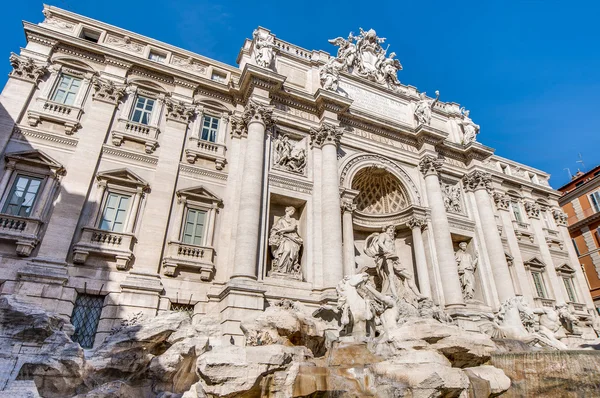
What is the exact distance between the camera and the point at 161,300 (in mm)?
11820

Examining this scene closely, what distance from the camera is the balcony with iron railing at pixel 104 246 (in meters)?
11.5

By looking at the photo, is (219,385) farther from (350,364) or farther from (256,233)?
(256,233)

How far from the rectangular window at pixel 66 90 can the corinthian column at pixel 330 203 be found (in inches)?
376

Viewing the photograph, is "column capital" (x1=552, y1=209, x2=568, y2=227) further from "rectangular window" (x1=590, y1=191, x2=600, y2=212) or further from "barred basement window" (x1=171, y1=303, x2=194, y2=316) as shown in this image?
"barred basement window" (x1=171, y1=303, x2=194, y2=316)

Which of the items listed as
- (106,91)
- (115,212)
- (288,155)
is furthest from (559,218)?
(106,91)

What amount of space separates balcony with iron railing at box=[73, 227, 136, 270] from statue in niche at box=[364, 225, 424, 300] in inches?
397

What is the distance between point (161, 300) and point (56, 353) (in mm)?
3955

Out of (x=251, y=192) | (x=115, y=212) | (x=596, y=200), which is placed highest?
(x=596, y=200)

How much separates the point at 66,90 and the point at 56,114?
1.34 metres

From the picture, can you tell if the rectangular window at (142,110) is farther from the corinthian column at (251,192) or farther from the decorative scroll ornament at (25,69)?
the corinthian column at (251,192)

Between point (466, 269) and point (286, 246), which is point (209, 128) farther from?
point (466, 269)

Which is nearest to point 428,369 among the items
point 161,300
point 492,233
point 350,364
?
point 350,364

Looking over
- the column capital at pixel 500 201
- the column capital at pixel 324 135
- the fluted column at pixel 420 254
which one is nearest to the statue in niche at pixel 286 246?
the column capital at pixel 324 135

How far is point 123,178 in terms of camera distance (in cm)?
1321
